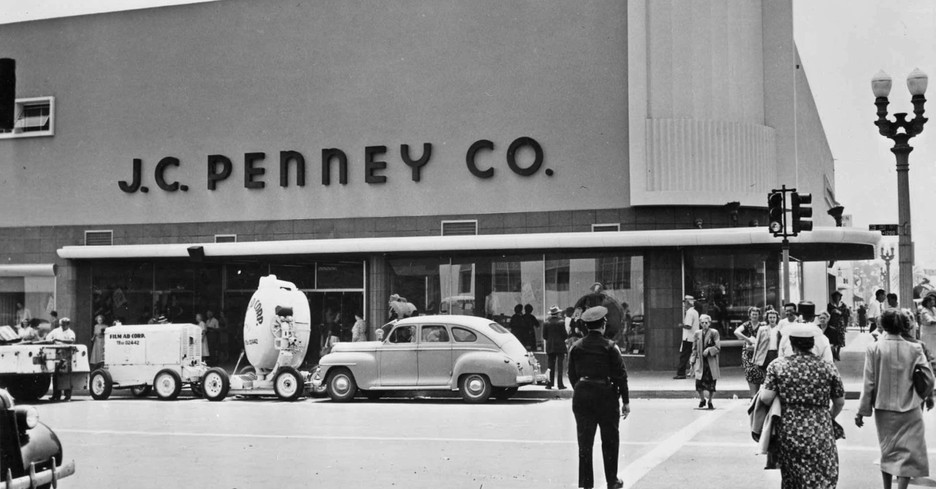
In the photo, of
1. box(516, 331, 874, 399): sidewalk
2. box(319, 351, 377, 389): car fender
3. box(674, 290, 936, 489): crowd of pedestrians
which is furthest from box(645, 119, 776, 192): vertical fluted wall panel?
box(674, 290, 936, 489): crowd of pedestrians

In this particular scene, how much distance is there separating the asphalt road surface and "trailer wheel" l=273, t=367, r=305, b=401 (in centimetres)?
163

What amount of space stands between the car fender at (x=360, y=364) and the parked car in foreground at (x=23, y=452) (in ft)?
40.9

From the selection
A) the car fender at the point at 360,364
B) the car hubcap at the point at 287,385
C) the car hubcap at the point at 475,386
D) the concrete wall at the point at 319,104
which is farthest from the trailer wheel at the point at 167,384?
the concrete wall at the point at 319,104

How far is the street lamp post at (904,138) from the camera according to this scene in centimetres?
1738

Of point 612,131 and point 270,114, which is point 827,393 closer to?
point 612,131

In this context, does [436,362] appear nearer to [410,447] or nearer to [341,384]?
[341,384]

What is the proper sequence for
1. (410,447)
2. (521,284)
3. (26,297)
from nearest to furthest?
(410,447), (521,284), (26,297)

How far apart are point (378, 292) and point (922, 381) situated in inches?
784

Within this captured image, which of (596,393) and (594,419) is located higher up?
(596,393)

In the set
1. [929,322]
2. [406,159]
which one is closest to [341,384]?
[406,159]

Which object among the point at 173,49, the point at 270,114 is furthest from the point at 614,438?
the point at 173,49

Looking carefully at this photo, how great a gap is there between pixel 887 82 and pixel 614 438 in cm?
1105

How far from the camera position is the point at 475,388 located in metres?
19.9

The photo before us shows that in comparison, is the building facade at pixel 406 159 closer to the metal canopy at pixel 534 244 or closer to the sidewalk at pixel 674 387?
the metal canopy at pixel 534 244
